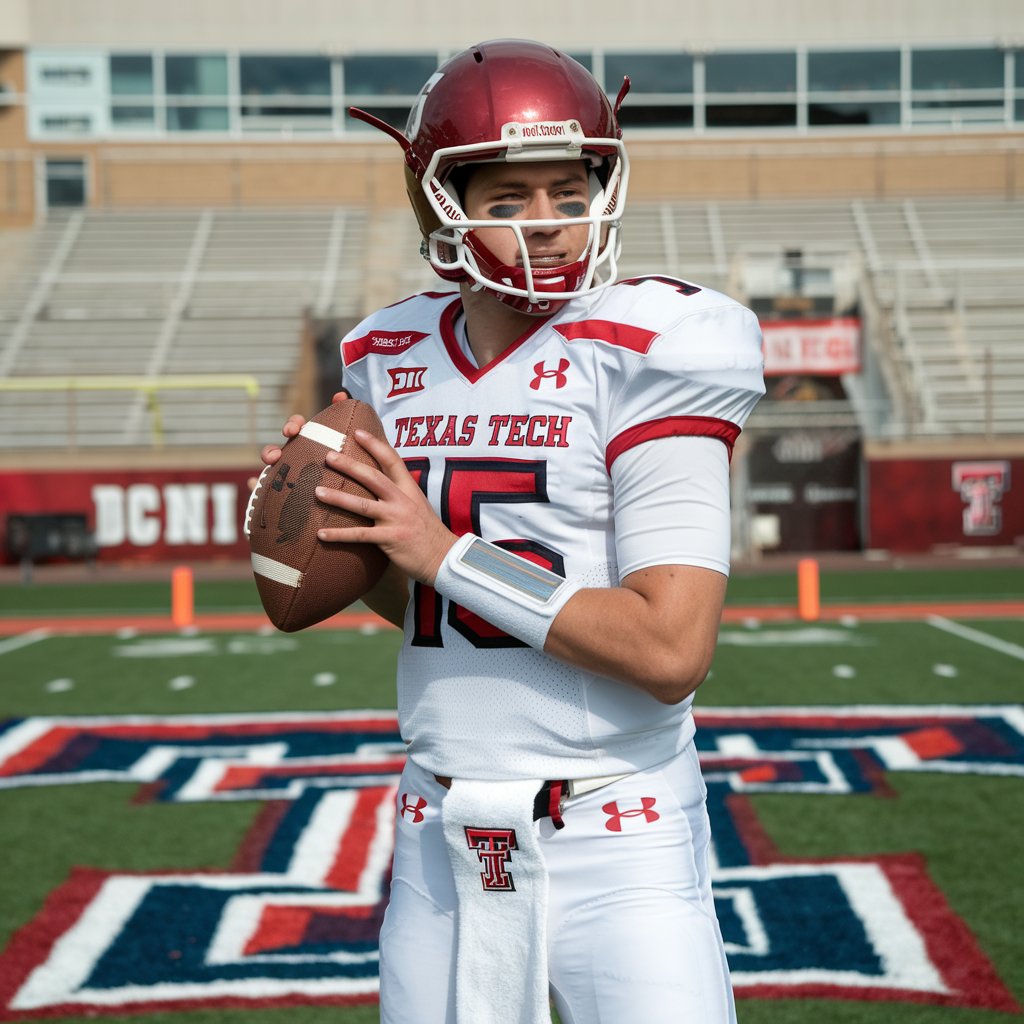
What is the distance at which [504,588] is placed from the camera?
1.78 meters

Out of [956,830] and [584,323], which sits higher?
[584,323]

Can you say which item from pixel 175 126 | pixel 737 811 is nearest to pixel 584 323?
pixel 737 811

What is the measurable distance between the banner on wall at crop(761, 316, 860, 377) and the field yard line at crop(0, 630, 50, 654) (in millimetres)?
10727

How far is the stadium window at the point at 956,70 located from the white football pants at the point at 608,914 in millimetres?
24367

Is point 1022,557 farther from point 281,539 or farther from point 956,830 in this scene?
point 281,539

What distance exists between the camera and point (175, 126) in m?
23.9

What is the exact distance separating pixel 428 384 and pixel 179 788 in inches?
167

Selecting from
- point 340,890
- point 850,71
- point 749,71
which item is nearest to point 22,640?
point 340,890

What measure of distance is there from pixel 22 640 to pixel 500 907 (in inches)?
372

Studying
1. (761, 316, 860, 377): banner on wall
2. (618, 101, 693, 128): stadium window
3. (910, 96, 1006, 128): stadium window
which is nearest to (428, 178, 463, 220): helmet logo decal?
(761, 316, 860, 377): banner on wall

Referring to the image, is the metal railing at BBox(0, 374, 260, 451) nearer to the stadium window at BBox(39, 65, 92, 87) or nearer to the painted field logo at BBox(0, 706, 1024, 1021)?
the stadium window at BBox(39, 65, 92, 87)

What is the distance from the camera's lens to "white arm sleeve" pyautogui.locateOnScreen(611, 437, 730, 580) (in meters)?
1.77

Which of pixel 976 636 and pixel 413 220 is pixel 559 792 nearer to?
pixel 976 636

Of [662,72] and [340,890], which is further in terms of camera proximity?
[662,72]
